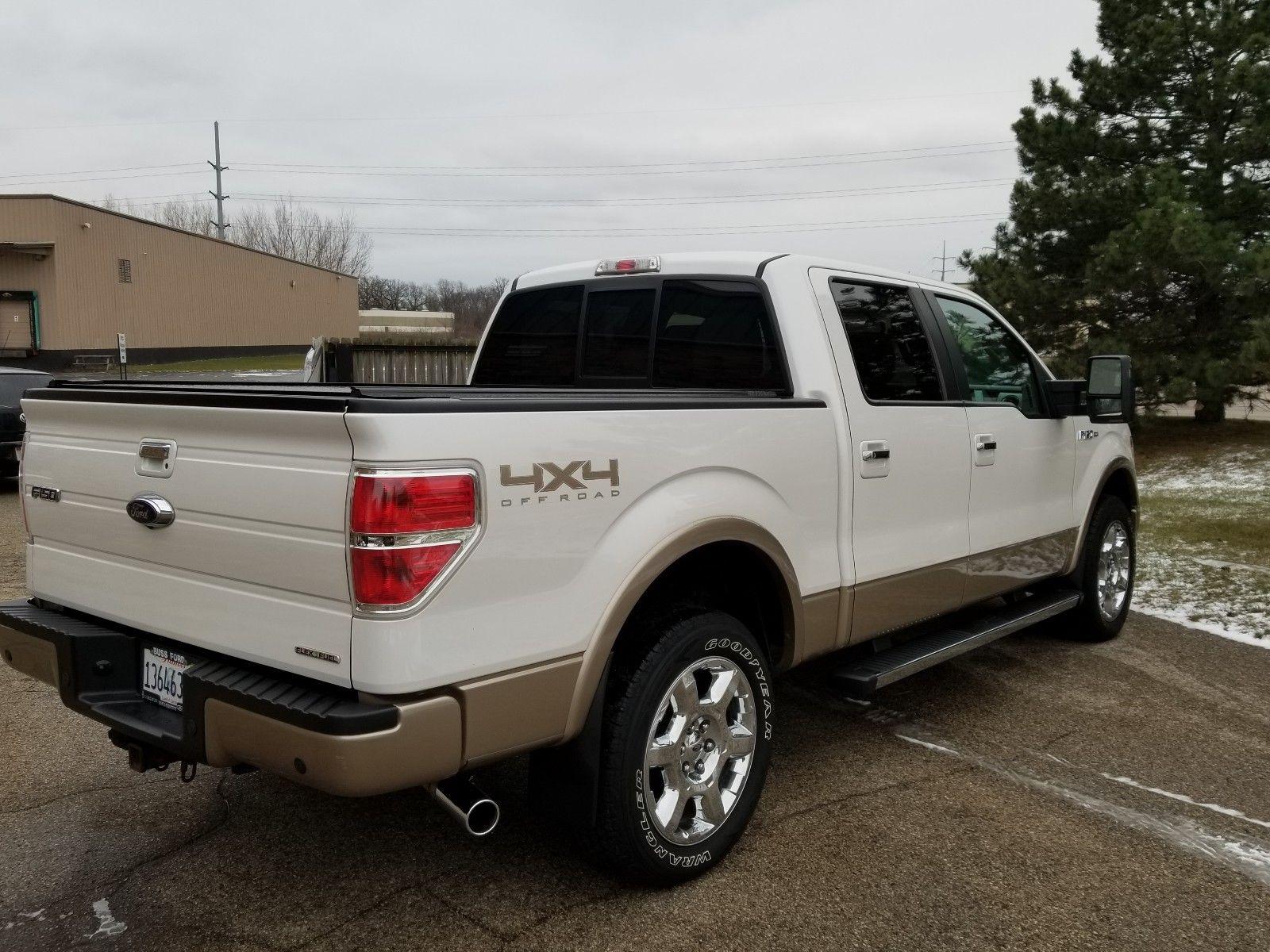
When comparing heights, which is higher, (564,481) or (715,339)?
(715,339)

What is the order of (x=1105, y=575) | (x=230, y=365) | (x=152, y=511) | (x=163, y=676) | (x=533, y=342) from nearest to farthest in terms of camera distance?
(x=152, y=511)
(x=163, y=676)
(x=533, y=342)
(x=1105, y=575)
(x=230, y=365)

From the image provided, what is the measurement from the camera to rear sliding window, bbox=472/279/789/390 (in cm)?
399

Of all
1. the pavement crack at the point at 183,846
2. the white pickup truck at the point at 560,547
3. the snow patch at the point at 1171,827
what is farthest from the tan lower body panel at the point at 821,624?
the pavement crack at the point at 183,846

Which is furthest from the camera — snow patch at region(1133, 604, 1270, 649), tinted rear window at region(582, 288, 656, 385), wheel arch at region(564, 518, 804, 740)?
snow patch at region(1133, 604, 1270, 649)

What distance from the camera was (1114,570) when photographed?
616cm

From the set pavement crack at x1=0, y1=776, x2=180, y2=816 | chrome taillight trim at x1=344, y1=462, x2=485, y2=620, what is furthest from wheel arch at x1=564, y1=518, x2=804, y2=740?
pavement crack at x1=0, y1=776, x2=180, y2=816

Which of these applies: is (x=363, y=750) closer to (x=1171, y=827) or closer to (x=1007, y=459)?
(x=1171, y=827)

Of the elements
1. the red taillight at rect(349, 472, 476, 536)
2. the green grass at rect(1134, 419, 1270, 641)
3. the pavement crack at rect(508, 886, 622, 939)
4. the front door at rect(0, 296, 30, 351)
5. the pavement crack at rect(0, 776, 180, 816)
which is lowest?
the pavement crack at rect(0, 776, 180, 816)

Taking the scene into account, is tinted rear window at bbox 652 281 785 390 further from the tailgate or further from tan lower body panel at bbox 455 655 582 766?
the tailgate

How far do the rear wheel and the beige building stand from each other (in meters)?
39.5

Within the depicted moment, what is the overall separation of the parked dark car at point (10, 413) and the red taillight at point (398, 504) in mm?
11604

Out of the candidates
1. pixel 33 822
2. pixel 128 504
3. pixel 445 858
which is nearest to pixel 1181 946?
pixel 445 858

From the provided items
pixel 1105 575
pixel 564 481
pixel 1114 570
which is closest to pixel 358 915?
pixel 564 481

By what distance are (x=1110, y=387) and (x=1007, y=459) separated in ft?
3.01
